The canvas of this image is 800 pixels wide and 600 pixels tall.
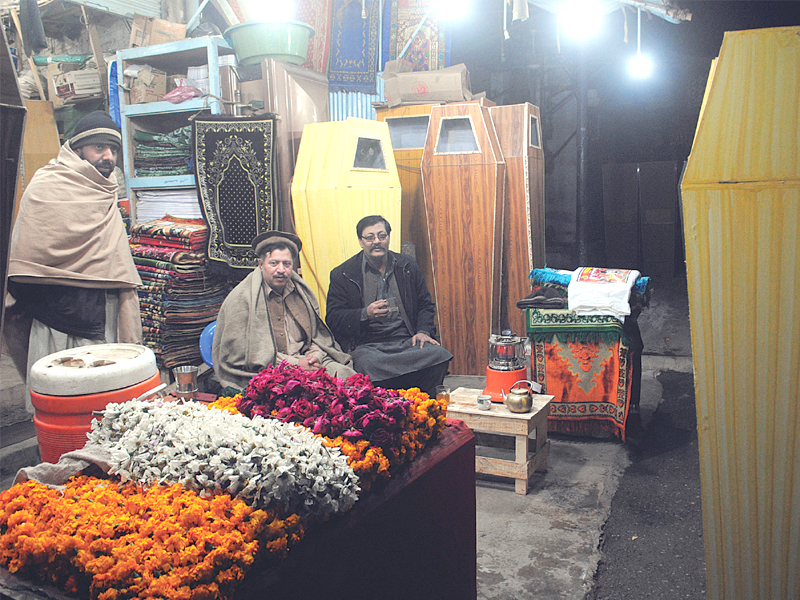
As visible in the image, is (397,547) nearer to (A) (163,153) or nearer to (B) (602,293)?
(B) (602,293)

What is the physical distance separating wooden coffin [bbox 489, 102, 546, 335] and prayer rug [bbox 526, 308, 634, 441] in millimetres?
1467

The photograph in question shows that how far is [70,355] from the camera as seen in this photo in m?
2.27

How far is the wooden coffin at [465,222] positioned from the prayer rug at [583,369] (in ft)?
4.15

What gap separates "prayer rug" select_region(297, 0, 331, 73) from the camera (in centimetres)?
667

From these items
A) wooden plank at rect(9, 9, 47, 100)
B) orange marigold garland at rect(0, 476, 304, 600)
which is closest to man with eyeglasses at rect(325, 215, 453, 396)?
orange marigold garland at rect(0, 476, 304, 600)

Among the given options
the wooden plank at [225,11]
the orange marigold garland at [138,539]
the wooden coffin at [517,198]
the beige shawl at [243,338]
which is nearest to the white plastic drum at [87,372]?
the orange marigold garland at [138,539]

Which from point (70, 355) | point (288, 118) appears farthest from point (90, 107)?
point (70, 355)

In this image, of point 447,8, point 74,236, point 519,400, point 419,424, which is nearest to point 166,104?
point 74,236

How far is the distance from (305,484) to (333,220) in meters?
3.44

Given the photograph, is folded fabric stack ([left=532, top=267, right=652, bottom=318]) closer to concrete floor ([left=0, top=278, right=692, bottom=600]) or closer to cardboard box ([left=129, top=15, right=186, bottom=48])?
concrete floor ([left=0, top=278, right=692, bottom=600])

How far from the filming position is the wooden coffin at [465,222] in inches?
209

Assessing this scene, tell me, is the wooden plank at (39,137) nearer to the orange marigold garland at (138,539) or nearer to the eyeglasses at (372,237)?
the eyeglasses at (372,237)

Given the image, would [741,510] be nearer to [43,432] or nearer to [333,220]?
[43,432]

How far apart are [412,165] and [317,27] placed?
2249mm
